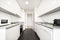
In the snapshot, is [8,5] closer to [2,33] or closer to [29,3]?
[2,33]

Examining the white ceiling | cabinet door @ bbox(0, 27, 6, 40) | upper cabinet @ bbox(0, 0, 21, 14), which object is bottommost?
cabinet door @ bbox(0, 27, 6, 40)

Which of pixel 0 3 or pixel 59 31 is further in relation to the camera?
pixel 0 3

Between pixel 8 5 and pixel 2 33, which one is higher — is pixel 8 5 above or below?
above

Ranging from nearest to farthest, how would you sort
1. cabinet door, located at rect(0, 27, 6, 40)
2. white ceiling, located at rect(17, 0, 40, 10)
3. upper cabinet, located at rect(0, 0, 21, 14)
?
1. cabinet door, located at rect(0, 27, 6, 40)
2. upper cabinet, located at rect(0, 0, 21, 14)
3. white ceiling, located at rect(17, 0, 40, 10)

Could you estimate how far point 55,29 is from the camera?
1.30 m

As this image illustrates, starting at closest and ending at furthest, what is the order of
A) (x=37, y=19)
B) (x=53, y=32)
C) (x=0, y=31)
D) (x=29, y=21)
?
(x=53, y=32)
(x=0, y=31)
(x=37, y=19)
(x=29, y=21)

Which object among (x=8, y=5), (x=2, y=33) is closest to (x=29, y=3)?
(x=8, y=5)

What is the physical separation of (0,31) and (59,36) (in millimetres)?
1282

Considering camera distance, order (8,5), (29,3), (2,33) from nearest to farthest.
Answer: (2,33), (8,5), (29,3)

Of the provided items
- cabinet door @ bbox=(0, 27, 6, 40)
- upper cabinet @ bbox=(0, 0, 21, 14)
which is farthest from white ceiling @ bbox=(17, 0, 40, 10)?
cabinet door @ bbox=(0, 27, 6, 40)

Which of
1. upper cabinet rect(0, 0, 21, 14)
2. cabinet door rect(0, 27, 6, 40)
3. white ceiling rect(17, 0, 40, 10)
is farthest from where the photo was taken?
white ceiling rect(17, 0, 40, 10)

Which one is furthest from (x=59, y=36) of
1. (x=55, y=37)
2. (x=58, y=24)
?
(x=58, y=24)

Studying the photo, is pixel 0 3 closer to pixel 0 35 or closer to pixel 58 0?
pixel 0 35

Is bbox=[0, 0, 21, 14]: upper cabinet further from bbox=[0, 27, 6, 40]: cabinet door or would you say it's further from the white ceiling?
the white ceiling
